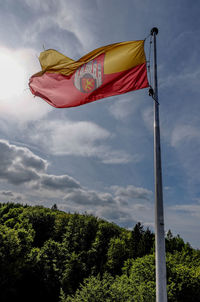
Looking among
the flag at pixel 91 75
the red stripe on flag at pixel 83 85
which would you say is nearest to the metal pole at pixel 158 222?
the red stripe on flag at pixel 83 85

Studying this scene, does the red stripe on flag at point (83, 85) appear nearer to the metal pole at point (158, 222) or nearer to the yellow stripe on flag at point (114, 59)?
the yellow stripe on flag at point (114, 59)

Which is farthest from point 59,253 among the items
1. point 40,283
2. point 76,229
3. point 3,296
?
point 76,229

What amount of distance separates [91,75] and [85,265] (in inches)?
1671

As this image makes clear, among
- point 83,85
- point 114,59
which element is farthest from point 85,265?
point 114,59

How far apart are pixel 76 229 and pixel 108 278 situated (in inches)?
1388

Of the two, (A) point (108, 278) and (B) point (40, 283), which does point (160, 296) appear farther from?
(B) point (40, 283)

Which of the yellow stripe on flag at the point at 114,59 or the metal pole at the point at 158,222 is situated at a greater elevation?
the yellow stripe on flag at the point at 114,59

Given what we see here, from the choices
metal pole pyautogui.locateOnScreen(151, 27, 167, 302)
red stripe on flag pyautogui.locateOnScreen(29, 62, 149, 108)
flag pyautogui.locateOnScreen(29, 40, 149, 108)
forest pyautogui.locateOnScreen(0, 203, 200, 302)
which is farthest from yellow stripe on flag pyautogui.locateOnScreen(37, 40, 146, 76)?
forest pyautogui.locateOnScreen(0, 203, 200, 302)

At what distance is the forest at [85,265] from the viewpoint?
21.1 metres

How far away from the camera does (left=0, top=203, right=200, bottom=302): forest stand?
21.1 metres

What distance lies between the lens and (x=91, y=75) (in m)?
10.7

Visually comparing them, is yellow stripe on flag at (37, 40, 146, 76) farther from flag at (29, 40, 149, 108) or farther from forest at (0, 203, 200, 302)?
forest at (0, 203, 200, 302)

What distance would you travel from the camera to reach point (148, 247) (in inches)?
1741

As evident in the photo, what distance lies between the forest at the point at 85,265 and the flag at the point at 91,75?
52.5ft
